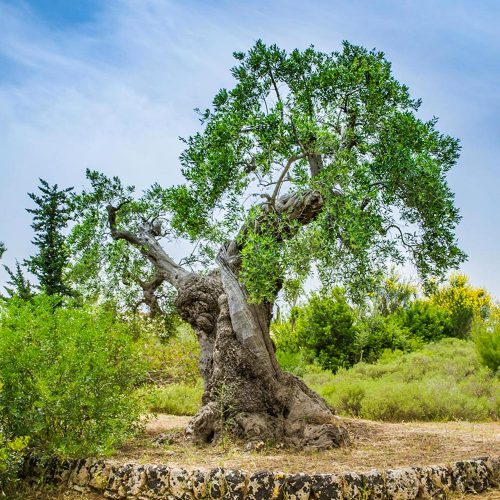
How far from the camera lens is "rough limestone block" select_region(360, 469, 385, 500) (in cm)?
656

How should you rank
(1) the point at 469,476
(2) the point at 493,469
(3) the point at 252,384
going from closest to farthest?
(1) the point at 469,476 < (2) the point at 493,469 < (3) the point at 252,384

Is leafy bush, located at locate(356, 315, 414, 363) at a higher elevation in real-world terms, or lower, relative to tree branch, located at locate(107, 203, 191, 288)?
lower

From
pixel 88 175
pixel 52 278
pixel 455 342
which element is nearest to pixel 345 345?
pixel 455 342

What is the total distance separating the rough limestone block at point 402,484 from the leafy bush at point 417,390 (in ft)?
17.8

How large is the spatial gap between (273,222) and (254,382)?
241 cm

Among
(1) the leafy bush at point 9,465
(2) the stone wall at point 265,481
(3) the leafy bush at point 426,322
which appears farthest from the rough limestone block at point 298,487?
(3) the leafy bush at point 426,322

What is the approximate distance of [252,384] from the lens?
355 inches

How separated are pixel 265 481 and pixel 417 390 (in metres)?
7.20

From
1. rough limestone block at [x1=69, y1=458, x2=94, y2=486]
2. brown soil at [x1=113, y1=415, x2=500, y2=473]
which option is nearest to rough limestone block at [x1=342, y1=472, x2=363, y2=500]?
brown soil at [x1=113, y1=415, x2=500, y2=473]

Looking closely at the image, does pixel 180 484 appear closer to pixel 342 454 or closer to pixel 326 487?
pixel 326 487

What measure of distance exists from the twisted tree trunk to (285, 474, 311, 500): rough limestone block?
1.86m

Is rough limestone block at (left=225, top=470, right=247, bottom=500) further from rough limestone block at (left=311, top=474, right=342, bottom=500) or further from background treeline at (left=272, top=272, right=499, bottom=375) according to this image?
background treeline at (left=272, top=272, right=499, bottom=375)

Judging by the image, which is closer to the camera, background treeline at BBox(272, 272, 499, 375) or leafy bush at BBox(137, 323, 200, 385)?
leafy bush at BBox(137, 323, 200, 385)

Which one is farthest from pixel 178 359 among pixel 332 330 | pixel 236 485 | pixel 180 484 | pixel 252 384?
pixel 236 485
